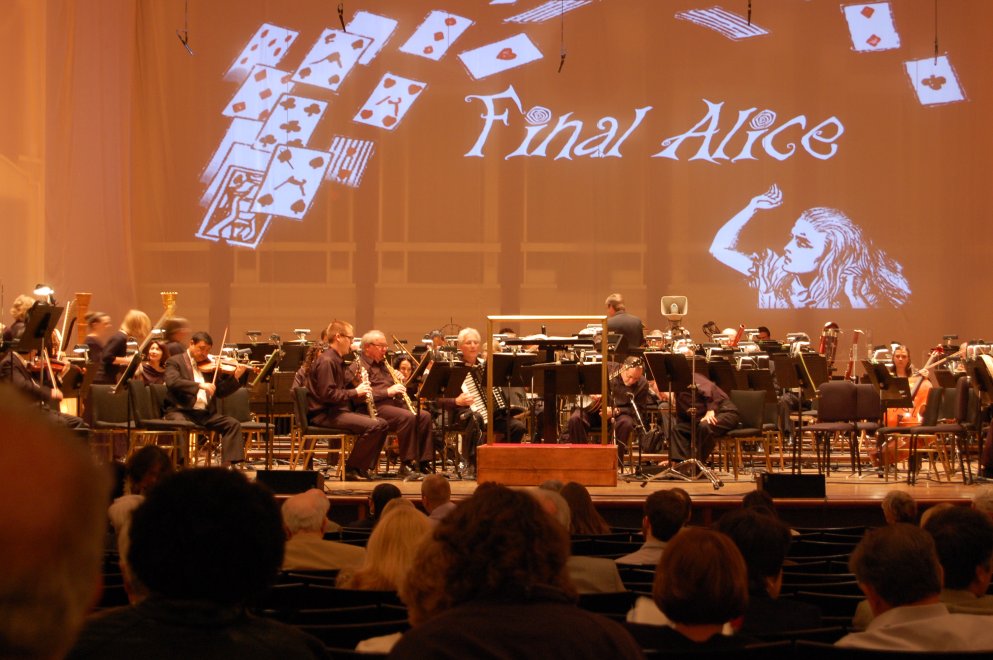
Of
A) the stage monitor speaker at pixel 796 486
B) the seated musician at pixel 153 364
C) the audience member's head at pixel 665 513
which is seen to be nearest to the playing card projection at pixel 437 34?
the seated musician at pixel 153 364

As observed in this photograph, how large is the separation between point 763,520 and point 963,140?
43.5 ft

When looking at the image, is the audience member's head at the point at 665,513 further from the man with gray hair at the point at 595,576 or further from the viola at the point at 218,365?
the viola at the point at 218,365

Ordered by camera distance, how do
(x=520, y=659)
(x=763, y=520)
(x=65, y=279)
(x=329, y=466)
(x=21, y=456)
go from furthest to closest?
(x=65, y=279) < (x=329, y=466) < (x=763, y=520) < (x=520, y=659) < (x=21, y=456)

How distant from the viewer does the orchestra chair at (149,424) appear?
8789 millimetres

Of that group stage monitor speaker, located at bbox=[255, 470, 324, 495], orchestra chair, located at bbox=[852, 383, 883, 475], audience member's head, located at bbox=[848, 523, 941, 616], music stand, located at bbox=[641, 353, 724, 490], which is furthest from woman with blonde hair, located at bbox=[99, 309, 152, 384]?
audience member's head, located at bbox=[848, 523, 941, 616]

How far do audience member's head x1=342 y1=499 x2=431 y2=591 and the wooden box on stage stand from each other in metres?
4.64

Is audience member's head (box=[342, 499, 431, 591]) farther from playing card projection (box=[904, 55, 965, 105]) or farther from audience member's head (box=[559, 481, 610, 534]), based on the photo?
playing card projection (box=[904, 55, 965, 105])

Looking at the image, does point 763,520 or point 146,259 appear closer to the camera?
point 763,520

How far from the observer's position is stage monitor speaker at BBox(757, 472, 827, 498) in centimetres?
730

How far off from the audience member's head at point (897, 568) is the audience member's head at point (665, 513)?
1357 mm

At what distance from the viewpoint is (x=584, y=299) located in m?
15.0

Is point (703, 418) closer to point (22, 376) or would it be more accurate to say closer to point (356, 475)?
point (356, 475)

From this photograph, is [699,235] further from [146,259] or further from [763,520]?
[763,520]

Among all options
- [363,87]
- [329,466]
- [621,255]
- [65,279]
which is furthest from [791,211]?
[65,279]
